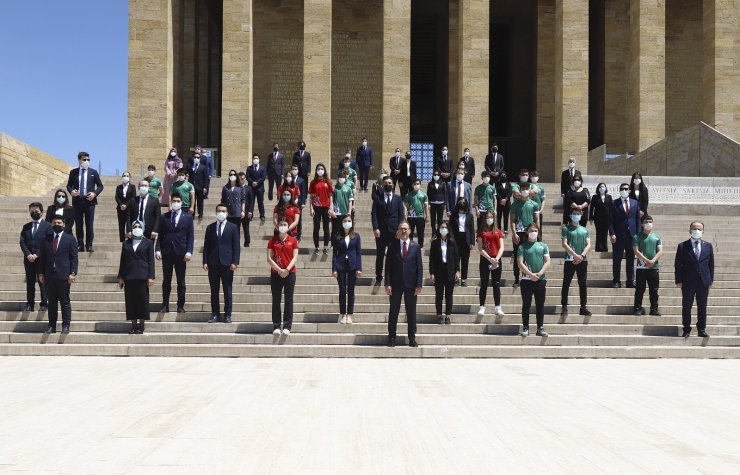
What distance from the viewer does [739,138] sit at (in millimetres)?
27438

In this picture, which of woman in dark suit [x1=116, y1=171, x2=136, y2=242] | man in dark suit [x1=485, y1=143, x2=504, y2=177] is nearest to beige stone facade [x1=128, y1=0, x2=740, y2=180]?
man in dark suit [x1=485, y1=143, x2=504, y2=177]

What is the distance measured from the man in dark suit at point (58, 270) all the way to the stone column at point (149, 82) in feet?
50.1

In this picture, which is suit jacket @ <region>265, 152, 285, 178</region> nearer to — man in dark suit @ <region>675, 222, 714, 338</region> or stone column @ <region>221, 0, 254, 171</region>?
stone column @ <region>221, 0, 254, 171</region>

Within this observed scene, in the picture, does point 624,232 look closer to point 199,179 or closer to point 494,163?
point 494,163

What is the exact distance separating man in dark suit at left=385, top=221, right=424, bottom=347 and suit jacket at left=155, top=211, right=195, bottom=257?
326cm

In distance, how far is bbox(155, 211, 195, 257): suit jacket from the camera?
38.4 feet

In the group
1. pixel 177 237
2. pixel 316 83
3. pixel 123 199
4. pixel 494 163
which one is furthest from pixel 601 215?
pixel 316 83

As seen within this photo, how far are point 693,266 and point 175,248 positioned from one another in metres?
7.69

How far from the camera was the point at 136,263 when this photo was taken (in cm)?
1080

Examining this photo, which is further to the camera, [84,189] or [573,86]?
[573,86]

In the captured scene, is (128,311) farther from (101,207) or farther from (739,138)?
(739,138)

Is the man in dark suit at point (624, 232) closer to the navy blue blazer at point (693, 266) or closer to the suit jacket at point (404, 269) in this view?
the navy blue blazer at point (693, 266)

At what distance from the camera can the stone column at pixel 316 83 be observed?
2627 centimetres
